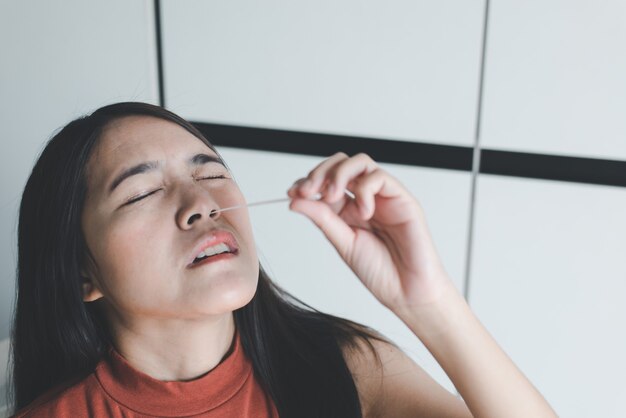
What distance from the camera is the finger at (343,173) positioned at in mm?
849

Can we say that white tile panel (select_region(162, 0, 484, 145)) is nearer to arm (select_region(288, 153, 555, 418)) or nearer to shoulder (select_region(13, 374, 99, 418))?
arm (select_region(288, 153, 555, 418))

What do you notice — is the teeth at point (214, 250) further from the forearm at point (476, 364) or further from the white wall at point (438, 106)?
the white wall at point (438, 106)

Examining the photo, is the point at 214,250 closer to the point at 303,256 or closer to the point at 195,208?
the point at 195,208

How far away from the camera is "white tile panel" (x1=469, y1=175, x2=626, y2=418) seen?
1.49 m

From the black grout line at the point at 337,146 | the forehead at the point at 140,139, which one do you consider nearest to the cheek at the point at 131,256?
the forehead at the point at 140,139

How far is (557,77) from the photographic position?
4.70 ft

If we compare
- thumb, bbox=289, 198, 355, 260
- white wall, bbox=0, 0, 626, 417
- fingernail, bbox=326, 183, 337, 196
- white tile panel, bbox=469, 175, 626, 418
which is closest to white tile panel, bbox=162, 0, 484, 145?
white wall, bbox=0, 0, 626, 417

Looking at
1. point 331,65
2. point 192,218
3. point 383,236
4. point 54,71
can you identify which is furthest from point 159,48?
point 383,236

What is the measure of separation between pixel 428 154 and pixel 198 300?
2.51 feet

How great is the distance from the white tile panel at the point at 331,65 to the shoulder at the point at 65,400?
783 mm

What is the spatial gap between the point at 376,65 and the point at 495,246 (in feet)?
1.51

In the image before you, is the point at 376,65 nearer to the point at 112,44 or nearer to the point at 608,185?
the point at 608,185

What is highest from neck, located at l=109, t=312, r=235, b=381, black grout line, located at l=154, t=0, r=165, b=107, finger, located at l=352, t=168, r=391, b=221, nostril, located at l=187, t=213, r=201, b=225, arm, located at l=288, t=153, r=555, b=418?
black grout line, located at l=154, t=0, r=165, b=107

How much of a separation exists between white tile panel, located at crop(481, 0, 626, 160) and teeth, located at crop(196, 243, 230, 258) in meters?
0.72
